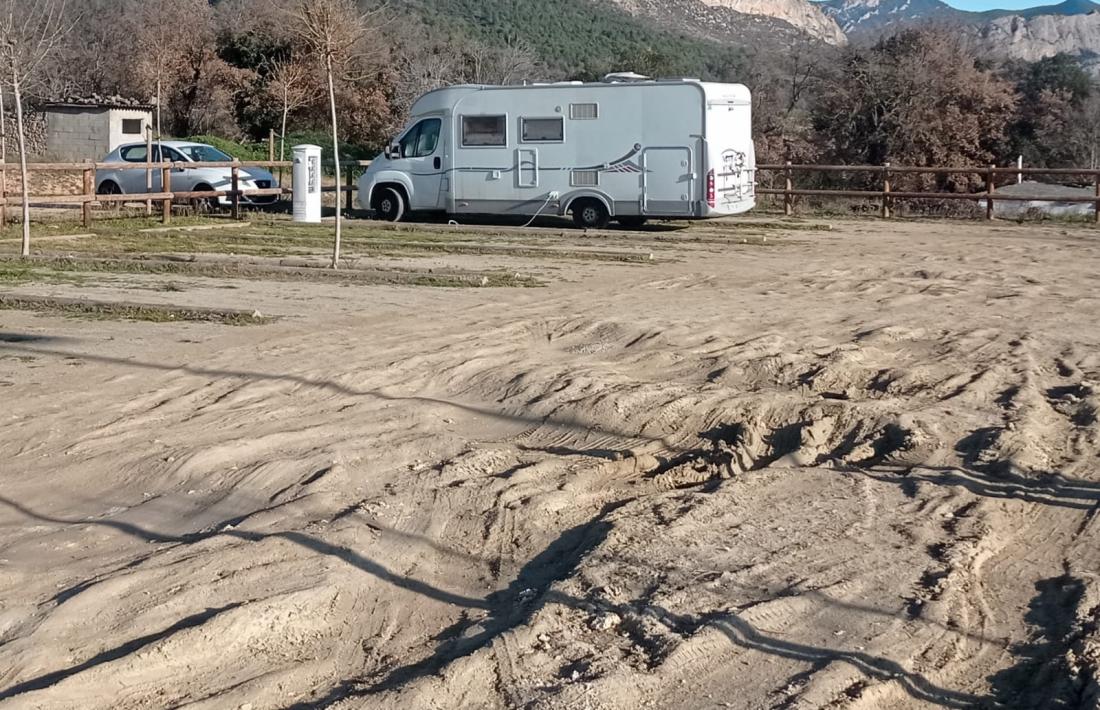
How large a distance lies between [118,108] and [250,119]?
960 centimetres

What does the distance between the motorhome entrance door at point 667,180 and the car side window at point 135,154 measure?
11217mm

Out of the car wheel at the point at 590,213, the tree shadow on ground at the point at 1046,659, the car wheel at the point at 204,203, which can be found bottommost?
the tree shadow on ground at the point at 1046,659

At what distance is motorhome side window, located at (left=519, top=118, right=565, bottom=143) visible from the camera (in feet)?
74.1

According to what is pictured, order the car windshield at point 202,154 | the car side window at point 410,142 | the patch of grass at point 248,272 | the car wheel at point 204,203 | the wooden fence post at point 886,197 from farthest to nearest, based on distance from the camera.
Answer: the car windshield at point 202,154, the wooden fence post at point 886,197, the car wheel at point 204,203, the car side window at point 410,142, the patch of grass at point 248,272

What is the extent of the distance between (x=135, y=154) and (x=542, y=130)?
31.5 ft

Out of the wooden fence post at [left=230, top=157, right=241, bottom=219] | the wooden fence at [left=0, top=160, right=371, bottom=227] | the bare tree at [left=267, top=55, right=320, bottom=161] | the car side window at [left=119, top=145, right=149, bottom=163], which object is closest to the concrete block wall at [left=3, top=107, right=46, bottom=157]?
the bare tree at [left=267, top=55, right=320, bottom=161]

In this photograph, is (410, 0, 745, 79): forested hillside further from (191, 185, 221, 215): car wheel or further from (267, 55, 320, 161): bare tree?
(191, 185, 221, 215): car wheel

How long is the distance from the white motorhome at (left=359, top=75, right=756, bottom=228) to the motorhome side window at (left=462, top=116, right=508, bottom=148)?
0.7 inches

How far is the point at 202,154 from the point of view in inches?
1100

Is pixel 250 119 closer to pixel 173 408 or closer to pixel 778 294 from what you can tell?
pixel 778 294

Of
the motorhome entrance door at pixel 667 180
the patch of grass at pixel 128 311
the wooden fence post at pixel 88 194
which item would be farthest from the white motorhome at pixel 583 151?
the patch of grass at pixel 128 311

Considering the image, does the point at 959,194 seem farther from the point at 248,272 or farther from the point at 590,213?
the point at 248,272

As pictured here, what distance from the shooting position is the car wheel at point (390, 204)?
24.3m

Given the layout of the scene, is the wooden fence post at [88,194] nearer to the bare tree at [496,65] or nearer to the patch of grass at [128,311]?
the patch of grass at [128,311]
